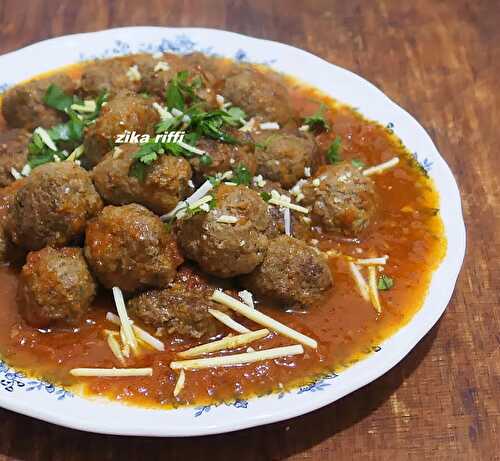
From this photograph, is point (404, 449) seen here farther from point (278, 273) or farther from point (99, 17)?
point (99, 17)

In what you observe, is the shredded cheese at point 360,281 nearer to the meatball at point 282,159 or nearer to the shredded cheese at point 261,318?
the shredded cheese at point 261,318

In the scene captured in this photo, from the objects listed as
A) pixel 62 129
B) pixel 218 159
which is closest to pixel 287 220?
pixel 218 159

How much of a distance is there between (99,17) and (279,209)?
3899 millimetres

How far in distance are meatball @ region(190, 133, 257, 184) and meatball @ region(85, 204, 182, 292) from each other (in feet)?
1.63

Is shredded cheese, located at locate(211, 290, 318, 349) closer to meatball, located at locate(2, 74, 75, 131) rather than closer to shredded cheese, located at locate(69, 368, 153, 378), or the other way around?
shredded cheese, located at locate(69, 368, 153, 378)

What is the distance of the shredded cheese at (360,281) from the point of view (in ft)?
13.6

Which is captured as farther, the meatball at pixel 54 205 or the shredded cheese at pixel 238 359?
the meatball at pixel 54 205

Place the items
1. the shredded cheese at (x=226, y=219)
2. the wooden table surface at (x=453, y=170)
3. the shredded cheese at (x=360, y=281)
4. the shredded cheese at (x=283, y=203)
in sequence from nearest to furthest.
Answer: the wooden table surface at (x=453, y=170), the shredded cheese at (x=226, y=219), the shredded cheese at (x=360, y=281), the shredded cheese at (x=283, y=203)

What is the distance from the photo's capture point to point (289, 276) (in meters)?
4.00

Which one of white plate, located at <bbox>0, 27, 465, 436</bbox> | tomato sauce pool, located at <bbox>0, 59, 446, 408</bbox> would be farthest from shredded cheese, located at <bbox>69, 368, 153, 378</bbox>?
white plate, located at <bbox>0, 27, 465, 436</bbox>

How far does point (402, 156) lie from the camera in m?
5.10

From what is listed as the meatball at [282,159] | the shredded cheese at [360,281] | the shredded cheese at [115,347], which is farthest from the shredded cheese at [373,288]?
the shredded cheese at [115,347]

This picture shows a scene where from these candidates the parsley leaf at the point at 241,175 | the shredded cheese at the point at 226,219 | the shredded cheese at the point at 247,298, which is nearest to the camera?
the shredded cheese at the point at 226,219

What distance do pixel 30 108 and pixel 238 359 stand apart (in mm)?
2637
